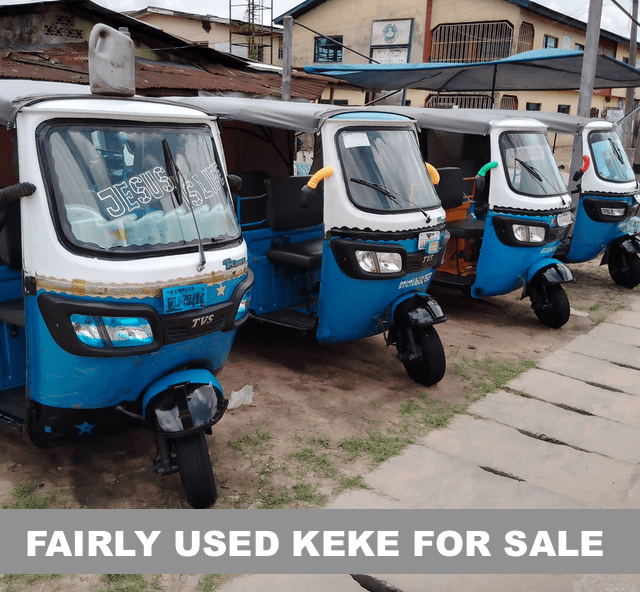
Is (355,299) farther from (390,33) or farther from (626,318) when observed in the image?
(390,33)

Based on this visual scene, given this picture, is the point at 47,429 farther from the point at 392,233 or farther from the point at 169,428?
the point at 392,233

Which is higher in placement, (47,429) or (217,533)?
(47,429)

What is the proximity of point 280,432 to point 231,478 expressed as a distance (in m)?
0.67

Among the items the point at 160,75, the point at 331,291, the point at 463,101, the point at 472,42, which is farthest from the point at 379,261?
the point at 472,42

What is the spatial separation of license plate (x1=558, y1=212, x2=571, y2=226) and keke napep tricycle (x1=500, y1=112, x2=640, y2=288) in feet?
4.80

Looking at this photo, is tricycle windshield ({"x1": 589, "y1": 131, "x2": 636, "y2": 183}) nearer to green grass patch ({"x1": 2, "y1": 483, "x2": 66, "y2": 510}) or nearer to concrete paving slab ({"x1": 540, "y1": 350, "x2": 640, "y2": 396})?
concrete paving slab ({"x1": 540, "y1": 350, "x2": 640, "y2": 396})

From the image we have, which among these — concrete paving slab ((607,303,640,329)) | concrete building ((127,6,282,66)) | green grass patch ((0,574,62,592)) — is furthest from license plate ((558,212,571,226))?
concrete building ((127,6,282,66))

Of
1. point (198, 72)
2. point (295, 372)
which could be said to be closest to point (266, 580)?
point (295, 372)

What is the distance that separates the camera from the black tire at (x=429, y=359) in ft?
16.9

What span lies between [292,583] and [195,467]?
2.53 ft

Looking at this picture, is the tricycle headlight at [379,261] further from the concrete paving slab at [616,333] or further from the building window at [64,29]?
the building window at [64,29]

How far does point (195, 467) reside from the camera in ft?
11.1

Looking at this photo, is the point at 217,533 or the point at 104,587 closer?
the point at 104,587

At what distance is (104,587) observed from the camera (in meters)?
2.92
